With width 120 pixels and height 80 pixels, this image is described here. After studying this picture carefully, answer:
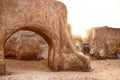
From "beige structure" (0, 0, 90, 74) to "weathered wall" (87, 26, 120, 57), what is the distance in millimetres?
6453

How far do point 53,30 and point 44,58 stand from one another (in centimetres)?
356

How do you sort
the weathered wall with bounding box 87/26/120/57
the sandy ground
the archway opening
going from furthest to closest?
the weathered wall with bounding box 87/26/120/57
the archway opening
the sandy ground

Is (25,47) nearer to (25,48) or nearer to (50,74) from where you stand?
(25,48)

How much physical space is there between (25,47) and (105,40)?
615cm

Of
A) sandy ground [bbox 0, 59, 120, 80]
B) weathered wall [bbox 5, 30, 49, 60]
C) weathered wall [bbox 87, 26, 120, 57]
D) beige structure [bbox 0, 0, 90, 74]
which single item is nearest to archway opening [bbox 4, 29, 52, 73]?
weathered wall [bbox 5, 30, 49, 60]

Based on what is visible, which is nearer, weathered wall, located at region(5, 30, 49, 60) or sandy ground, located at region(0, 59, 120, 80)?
sandy ground, located at region(0, 59, 120, 80)

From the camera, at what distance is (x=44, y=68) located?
26.8 ft

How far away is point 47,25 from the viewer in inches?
299

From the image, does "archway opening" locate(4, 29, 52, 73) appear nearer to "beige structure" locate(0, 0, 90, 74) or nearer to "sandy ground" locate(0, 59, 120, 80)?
"sandy ground" locate(0, 59, 120, 80)

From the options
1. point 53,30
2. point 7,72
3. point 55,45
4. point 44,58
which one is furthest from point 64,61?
point 44,58

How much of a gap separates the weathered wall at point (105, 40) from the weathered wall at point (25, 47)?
15.1 ft

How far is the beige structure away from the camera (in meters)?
6.80

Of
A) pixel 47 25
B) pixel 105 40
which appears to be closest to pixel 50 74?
pixel 47 25

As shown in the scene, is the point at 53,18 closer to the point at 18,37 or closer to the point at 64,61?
the point at 64,61
